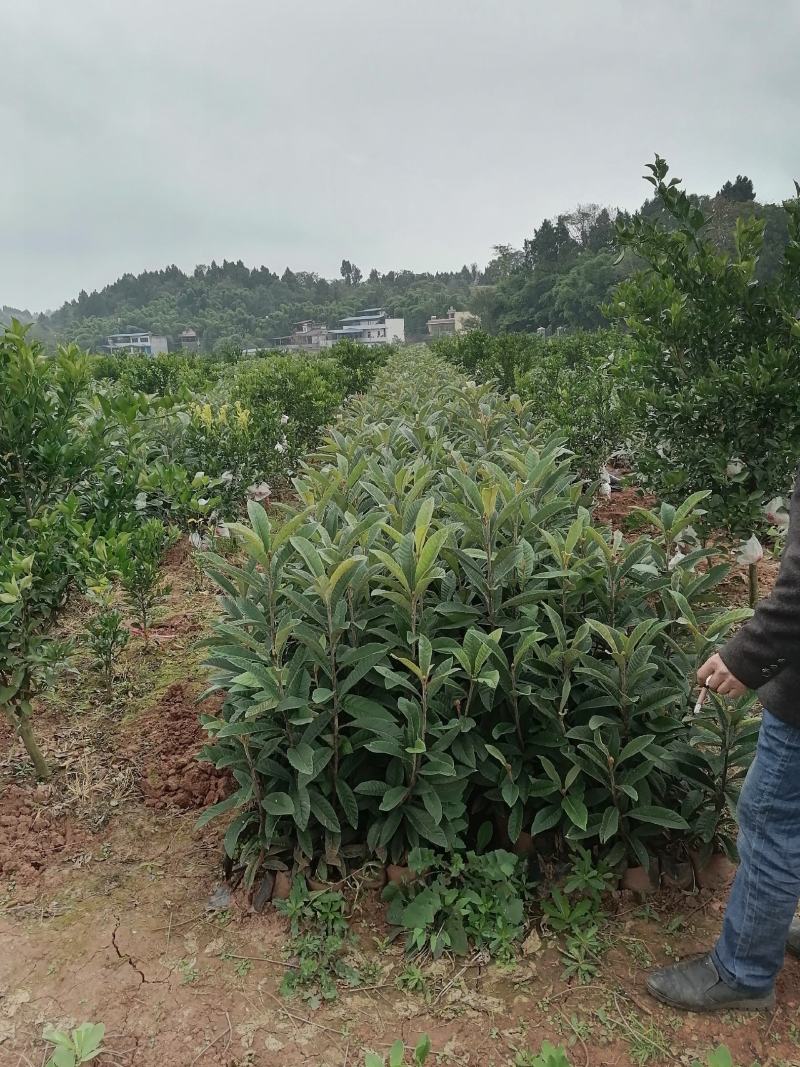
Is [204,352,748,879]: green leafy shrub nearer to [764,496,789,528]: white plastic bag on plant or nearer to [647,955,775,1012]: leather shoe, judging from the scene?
[647,955,775,1012]: leather shoe

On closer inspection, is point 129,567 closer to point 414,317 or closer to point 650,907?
point 650,907

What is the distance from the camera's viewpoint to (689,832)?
80.7 inches

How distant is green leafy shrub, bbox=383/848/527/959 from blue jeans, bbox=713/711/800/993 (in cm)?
53

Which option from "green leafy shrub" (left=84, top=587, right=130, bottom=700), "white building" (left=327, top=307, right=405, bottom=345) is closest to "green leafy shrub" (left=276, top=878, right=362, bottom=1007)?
"green leafy shrub" (left=84, top=587, right=130, bottom=700)

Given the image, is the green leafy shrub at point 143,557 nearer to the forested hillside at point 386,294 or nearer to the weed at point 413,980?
the weed at point 413,980

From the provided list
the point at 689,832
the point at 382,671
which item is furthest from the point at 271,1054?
the point at 689,832

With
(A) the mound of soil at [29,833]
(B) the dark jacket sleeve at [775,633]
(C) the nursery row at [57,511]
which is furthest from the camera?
(C) the nursery row at [57,511]

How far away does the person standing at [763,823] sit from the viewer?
1434 millimetres

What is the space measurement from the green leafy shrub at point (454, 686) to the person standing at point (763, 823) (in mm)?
284

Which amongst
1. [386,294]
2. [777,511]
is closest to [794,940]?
[777,511]

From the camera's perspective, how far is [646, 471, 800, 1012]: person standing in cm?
143

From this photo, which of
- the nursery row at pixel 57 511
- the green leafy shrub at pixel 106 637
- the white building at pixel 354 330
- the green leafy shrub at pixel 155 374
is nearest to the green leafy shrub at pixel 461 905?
the nursery row at pixel 57 511

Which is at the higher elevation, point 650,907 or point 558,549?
point 558,549

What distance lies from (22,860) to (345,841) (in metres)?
1.06
